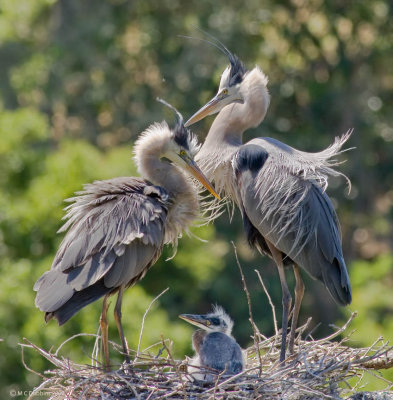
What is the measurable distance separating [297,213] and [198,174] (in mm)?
813

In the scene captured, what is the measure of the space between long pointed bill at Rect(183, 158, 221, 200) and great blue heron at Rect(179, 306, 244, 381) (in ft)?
3.14

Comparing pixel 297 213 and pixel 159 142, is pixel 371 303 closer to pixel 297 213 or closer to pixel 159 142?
pixel 297 213

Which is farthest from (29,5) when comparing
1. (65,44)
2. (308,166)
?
(308,166)

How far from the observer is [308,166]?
23.9 feet

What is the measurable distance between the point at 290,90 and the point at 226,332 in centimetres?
1342

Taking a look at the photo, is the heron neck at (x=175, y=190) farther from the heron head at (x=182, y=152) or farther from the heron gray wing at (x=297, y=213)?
the heron gray wing at (x=297, y=213)

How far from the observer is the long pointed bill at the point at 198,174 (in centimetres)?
741

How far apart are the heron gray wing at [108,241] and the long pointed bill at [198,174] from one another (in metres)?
0.39

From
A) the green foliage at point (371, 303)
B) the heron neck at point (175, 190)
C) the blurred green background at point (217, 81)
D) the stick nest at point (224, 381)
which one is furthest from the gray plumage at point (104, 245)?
the blurred green background at point (217, 81)

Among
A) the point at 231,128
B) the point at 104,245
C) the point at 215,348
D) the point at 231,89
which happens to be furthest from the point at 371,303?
the point at 104,245

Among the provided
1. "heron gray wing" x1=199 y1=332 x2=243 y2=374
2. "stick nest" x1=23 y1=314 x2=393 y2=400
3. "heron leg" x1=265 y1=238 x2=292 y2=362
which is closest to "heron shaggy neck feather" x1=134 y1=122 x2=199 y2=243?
"heron leg" x1=265 y1=238 x2=292 y2=362

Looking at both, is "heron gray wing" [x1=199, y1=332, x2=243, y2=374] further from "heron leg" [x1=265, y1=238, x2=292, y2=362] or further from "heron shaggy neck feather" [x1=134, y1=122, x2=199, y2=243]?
"heron shaggy neck feather" [x1=134, y1=122, x2=199, y2=243]

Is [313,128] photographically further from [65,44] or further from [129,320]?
[129,320]

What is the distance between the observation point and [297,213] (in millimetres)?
7180
